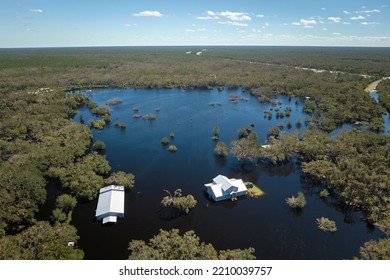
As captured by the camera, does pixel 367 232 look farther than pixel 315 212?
No

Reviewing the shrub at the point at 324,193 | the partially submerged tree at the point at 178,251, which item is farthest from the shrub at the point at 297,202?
the partially submerged tree at the point at 178,251

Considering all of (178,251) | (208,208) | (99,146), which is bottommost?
(208,208)

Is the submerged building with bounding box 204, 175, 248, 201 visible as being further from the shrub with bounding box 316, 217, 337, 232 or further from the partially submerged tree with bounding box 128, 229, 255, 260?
the partially submerged tree with bounding box 128, 229, 255, 260

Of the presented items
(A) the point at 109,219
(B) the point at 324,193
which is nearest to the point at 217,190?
(A) the point at 109,219

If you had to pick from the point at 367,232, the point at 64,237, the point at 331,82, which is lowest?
the point at 367,232

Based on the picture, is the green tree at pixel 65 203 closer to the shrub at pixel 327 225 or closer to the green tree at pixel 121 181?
the green tree at pixel 121 181

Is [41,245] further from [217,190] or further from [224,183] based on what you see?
[224,183]

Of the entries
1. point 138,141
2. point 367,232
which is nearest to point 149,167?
point 138,141

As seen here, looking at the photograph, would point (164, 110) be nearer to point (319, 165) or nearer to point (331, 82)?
point (319, 165)
